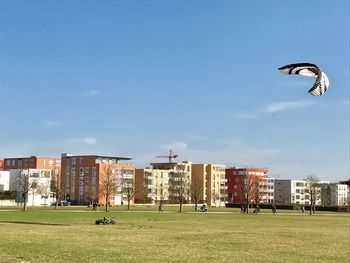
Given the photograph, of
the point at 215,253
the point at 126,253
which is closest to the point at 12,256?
the point at 126,253

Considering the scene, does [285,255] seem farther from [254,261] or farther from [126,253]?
[126,253]

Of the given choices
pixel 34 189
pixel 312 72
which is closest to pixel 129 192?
pixel 34 189

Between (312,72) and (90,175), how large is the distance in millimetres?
167474

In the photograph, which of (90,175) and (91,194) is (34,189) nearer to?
(91,194)

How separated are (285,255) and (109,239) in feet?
41.4

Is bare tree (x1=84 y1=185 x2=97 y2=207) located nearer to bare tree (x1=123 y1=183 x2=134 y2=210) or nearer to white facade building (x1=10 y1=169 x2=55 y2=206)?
bare tree (x1=123 y1=183 x2=134 y2=210)

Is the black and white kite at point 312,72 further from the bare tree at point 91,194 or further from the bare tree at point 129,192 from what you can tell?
the bare tree at point 91,194

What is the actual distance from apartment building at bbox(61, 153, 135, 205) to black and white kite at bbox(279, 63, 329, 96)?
512 feet

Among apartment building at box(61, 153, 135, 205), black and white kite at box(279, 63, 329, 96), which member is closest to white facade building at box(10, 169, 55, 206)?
apartment building at box(61, 153, 135, 205)

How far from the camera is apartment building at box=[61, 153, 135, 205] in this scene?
6939 inches

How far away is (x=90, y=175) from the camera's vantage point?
179875mm

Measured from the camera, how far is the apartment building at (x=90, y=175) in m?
176

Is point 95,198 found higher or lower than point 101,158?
lower

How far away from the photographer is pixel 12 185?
159 metres
